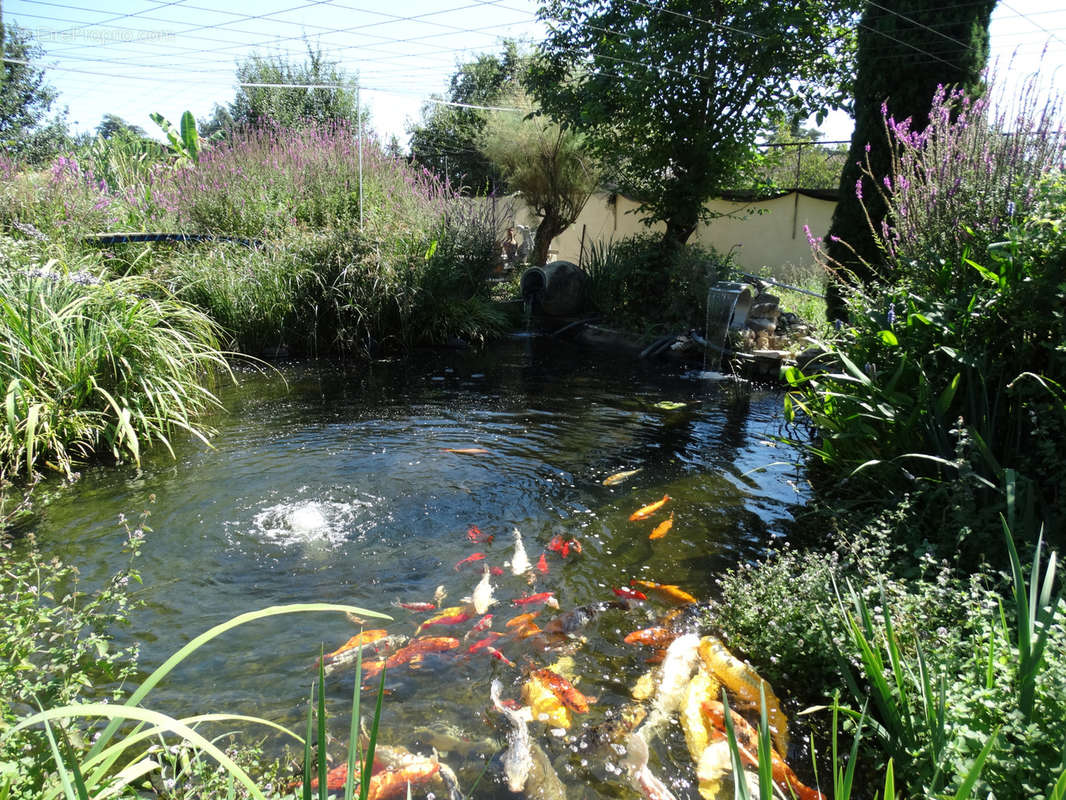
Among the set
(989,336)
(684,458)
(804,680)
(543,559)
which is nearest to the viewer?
(804,680)

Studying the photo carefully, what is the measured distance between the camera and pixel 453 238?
10.1 m

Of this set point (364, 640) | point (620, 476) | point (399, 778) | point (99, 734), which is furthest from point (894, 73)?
point (99, 734)

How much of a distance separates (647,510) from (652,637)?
4.49ft

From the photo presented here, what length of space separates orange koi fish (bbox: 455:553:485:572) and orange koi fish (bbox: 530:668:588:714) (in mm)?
972

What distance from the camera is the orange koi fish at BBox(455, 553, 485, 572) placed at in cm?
355

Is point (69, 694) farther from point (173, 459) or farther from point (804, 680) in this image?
point (173, 459)

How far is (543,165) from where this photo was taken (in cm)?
1371

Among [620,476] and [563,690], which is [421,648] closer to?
[563,690]

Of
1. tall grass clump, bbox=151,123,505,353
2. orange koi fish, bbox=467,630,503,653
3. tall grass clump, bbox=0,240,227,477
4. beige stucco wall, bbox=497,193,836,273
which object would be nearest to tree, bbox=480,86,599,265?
beige stucco wall, bbox=497,193,836,273

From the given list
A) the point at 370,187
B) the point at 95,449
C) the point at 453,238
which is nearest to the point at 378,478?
the point at 95,449

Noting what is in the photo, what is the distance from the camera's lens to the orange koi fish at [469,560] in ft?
11.6

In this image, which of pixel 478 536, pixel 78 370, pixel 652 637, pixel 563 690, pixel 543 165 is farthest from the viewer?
pixel 543 165

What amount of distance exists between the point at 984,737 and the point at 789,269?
12780 millimetres

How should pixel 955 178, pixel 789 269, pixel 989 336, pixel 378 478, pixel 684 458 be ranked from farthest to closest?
pixel 789 269 → pixel 684 458 → pixel 378 478 → pixel 955 178 → pixel 989 336
